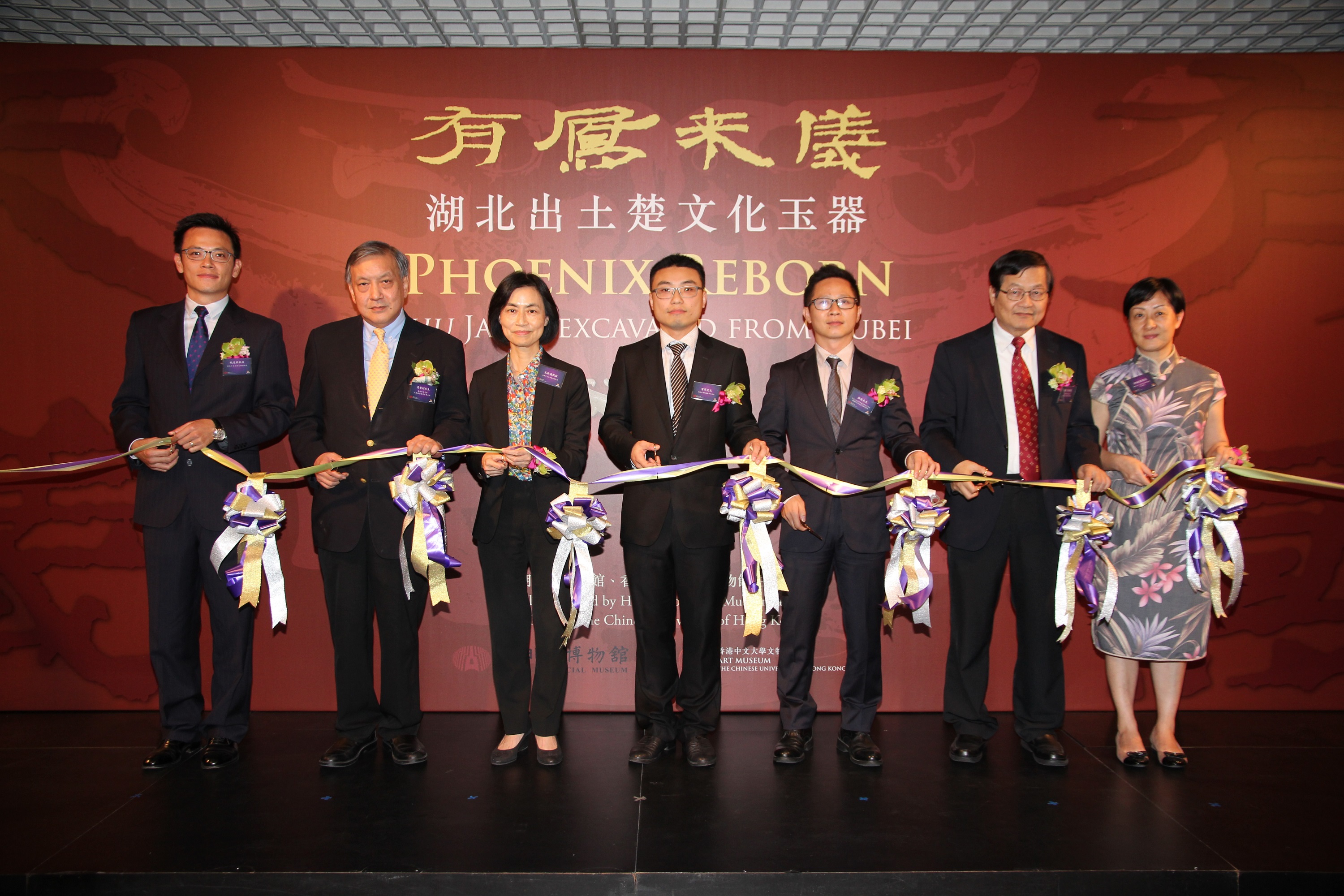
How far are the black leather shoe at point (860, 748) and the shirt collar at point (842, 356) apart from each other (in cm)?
156

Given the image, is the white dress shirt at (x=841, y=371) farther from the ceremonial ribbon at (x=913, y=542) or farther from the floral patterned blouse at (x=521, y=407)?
the floral patterned blouse at (x=521, y=407)

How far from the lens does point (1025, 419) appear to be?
3279mm

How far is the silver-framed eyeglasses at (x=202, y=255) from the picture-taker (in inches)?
131

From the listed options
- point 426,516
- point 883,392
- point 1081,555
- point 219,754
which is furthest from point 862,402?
point 219,754

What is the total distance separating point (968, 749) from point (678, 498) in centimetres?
161

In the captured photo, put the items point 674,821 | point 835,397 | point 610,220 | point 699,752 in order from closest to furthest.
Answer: point 674,821 < point 699,752 < point 835,397 < point 610,220

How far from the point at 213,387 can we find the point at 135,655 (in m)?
1.73

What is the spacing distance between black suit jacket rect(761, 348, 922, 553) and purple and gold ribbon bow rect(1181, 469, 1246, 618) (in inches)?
44.9

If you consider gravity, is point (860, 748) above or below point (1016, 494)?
below

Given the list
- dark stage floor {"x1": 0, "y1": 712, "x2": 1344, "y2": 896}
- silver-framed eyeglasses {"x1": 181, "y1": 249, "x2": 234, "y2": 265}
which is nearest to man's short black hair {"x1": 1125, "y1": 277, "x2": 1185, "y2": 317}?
dark stage floor {"x1": 0, "y1": 712, "x2": 1344, "y2": 896}

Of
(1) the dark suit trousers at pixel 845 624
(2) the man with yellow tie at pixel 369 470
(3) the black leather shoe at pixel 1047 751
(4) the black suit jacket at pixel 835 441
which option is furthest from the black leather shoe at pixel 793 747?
(2) the man with yellow tie at pixel 369 470

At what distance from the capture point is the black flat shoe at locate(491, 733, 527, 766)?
3.21m

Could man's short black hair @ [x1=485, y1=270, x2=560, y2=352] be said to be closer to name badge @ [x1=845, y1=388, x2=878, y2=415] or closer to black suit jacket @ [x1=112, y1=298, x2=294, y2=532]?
black suit jacket @ [x1=112, y1=298, x2=294, y2=532]

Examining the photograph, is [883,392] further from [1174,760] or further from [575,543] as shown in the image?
[1174,760]
